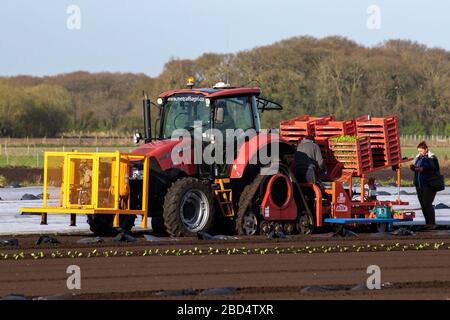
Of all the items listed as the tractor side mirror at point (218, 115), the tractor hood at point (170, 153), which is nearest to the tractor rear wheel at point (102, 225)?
the tractor hood at point (170, 153)

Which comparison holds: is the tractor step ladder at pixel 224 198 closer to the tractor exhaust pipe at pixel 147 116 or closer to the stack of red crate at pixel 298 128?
the tractor exhaust pipe at pixel 147 116

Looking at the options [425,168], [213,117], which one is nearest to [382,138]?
[425,168]

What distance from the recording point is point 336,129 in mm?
20328

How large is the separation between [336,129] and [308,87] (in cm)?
5988

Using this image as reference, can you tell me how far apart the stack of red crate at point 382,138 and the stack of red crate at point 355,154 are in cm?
35

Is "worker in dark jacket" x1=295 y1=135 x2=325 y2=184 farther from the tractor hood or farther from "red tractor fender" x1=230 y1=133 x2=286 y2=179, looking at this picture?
the tractor hood

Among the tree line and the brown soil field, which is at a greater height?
the tree line

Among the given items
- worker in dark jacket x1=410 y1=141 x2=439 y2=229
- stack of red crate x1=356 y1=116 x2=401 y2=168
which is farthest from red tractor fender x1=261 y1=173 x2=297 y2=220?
worker in dark jacket x1=410 y1=141 x2=439 y2=229

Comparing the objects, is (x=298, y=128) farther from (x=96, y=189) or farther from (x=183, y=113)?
(x=96, y=189)

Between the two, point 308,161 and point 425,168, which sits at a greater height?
point 308,161

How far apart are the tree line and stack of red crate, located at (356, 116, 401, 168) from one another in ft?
162

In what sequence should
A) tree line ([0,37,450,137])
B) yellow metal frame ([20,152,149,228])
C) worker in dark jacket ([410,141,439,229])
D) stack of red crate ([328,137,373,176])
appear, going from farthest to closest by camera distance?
tree line ([0,37,450,137]), worker in dark jacket ([410,141,439,229]), stack of red crate ([328,137,373,176]), yellow metal frame ([20,152,149,228])

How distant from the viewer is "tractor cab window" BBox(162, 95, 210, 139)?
61.9 feet
